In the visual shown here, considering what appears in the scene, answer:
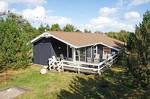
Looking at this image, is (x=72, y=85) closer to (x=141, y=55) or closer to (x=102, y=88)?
(x=102, y=88)

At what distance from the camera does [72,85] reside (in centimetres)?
1920

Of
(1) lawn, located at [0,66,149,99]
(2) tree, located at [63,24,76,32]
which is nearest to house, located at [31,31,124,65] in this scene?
(1) lawn, located at [0,66,149,99]

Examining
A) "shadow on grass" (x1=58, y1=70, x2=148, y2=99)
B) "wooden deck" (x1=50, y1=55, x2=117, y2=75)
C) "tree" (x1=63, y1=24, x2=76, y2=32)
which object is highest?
"tree" (x1=63, y1=24, x2=76, y2=32)

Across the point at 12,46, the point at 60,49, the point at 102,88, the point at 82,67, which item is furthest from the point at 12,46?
the point at 102,88

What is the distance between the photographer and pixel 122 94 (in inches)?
670

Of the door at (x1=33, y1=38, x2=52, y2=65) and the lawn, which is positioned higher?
the door at (x1=33, y1=38, x2=52, y2=65)

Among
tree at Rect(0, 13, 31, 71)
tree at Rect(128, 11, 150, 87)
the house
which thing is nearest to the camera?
tree at Rect(128, 11, 150, 87)

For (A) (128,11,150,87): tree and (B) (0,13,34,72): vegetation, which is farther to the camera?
(B) (0,13,34,72): vegetation

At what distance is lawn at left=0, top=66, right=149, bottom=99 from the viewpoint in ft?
55.3

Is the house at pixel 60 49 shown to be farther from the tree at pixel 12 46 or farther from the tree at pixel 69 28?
the tree at pixel 69 28

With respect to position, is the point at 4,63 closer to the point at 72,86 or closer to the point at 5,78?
the point at 5,78

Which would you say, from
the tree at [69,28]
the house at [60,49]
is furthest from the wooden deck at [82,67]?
the tree at [69,28]

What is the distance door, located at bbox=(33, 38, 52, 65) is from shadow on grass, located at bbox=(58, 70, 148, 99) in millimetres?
6641

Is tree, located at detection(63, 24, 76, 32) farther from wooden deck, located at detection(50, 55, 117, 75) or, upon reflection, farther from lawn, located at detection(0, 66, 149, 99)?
lawn, located at detection(0, 66, 149, 99)
